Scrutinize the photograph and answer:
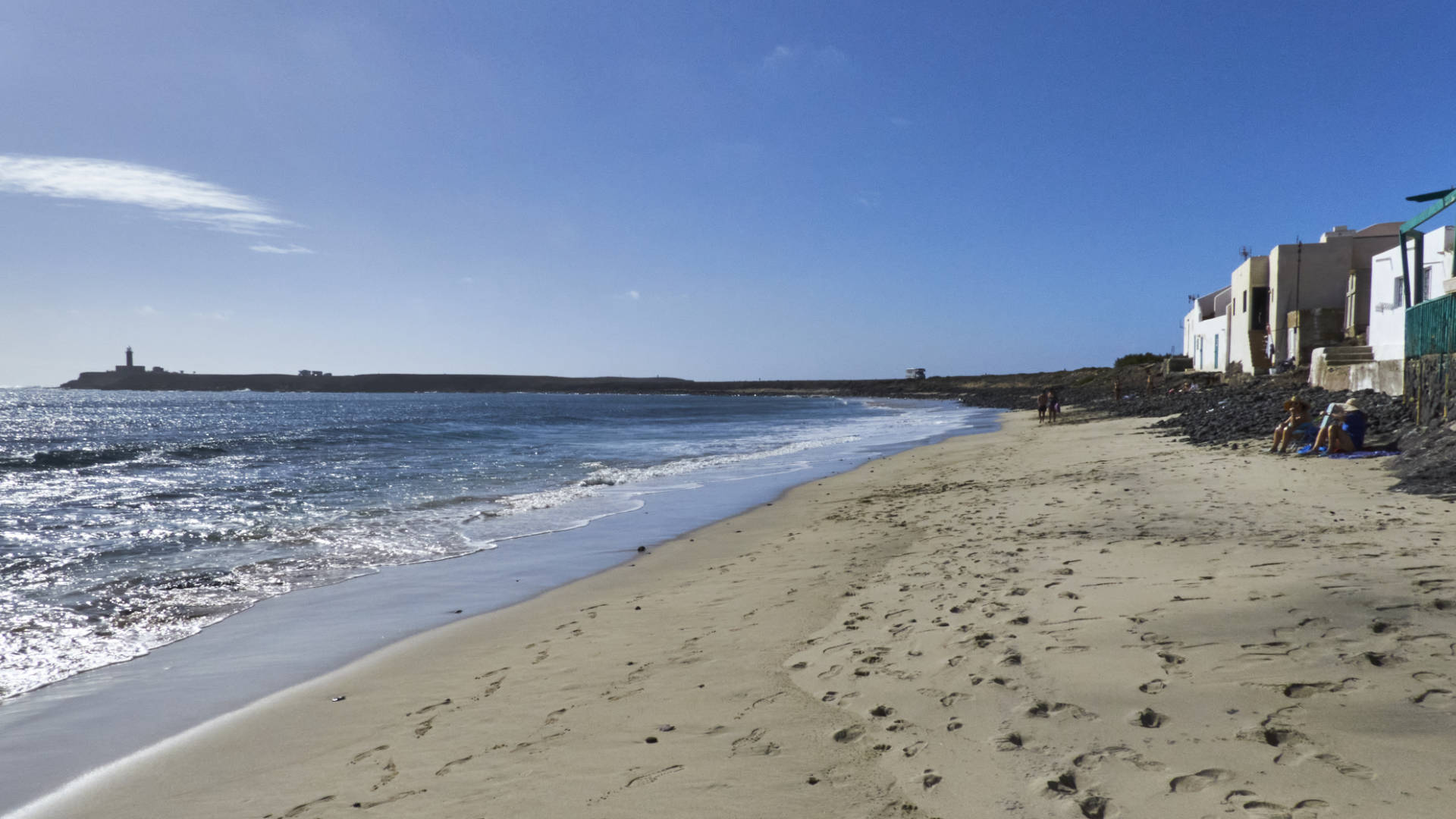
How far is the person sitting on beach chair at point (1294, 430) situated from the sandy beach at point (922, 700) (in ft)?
19.7

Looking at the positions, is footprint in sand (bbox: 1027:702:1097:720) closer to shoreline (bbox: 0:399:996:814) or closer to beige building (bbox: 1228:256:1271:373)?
shoreline (bbox: 0:399:996:814)

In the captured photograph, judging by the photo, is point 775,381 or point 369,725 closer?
point 369,725

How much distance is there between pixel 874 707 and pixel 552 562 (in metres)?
5.73

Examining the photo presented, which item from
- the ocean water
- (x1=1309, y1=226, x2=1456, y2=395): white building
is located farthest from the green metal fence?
the ocean water

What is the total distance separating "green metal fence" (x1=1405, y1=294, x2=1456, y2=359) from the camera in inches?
480

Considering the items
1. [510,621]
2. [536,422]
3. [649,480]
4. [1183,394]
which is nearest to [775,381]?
[536,422]

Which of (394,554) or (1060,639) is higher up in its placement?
(1060,639)

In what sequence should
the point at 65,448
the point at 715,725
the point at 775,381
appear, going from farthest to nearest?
the point at 775,381, the point at 65,448, the point at 715,725

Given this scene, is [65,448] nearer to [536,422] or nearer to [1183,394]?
[536,422]

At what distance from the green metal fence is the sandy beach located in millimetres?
7173

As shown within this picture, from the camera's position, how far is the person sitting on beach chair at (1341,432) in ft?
38.6

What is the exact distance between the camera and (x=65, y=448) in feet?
97.2

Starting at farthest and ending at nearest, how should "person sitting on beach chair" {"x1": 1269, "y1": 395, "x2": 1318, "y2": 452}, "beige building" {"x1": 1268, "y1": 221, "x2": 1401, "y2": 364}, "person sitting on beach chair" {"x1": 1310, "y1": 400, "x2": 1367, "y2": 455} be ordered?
1. "beige building" {"x1": 1268, "y1": 221, "x2": 1401, "y2": 364}
2. "person sitting on beach chair" {"x1": 1269, "y1": 395, "x2": 1318, "y2": 452}
3. "person sitting on beach chair" {"x1": 1310, "y1": 400, "x2": 1367, "y2": 455}

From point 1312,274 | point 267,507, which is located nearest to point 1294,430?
point 267,507
